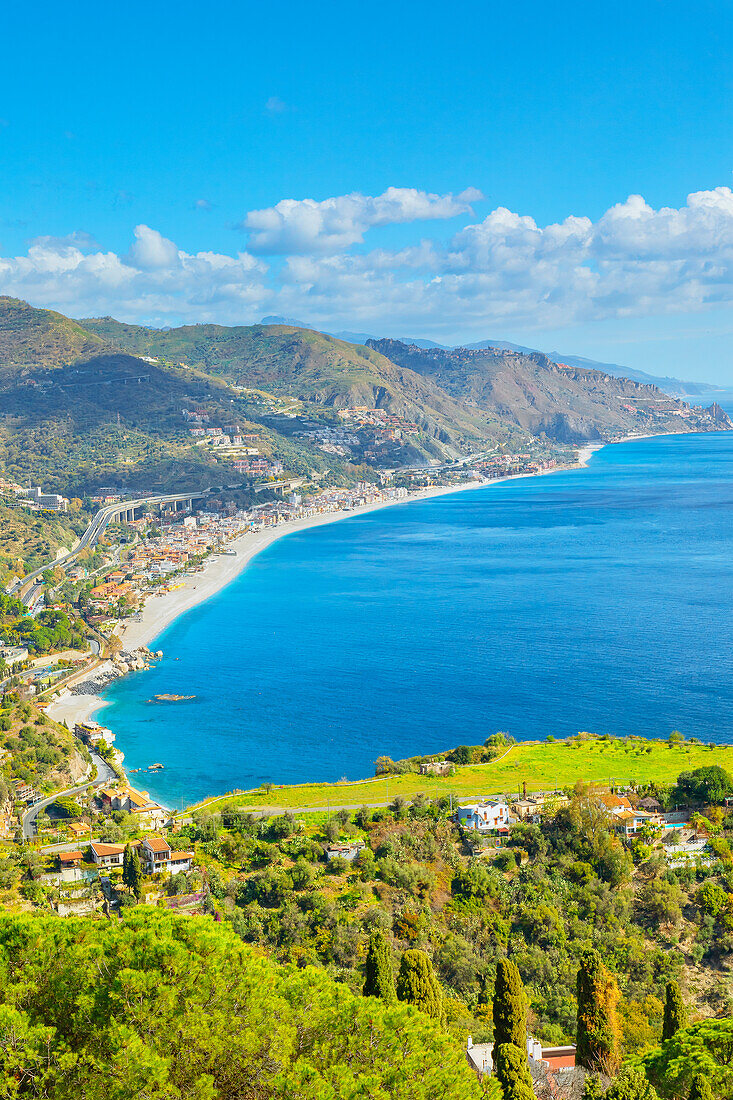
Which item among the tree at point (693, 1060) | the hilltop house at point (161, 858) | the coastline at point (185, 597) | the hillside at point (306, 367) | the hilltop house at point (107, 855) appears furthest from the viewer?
the hillside at point (306, 367)

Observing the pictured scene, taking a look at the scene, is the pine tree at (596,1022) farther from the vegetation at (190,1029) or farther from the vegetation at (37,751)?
the vegetation at (37,751)

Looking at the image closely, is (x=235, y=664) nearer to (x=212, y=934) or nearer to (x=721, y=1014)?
(x=721, y=1014)

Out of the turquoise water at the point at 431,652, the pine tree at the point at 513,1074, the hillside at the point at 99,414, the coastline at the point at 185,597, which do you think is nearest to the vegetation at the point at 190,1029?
the pine tree at the point at 513,1074

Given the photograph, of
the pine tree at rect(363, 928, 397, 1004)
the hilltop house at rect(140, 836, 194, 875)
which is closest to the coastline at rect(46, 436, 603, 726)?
the hilltop house at rect(140, 836, 194, 875)

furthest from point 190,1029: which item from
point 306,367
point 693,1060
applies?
point 306,367

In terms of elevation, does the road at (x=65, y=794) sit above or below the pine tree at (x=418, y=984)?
below

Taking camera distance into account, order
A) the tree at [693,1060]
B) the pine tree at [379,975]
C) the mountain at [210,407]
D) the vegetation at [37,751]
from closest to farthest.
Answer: the tree at [693,1060] → the pine tree at [379,975] → the vegetation at [37,751] → the mountain at [210,407]

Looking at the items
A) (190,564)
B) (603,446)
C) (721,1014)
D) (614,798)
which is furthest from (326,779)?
(603,446)
